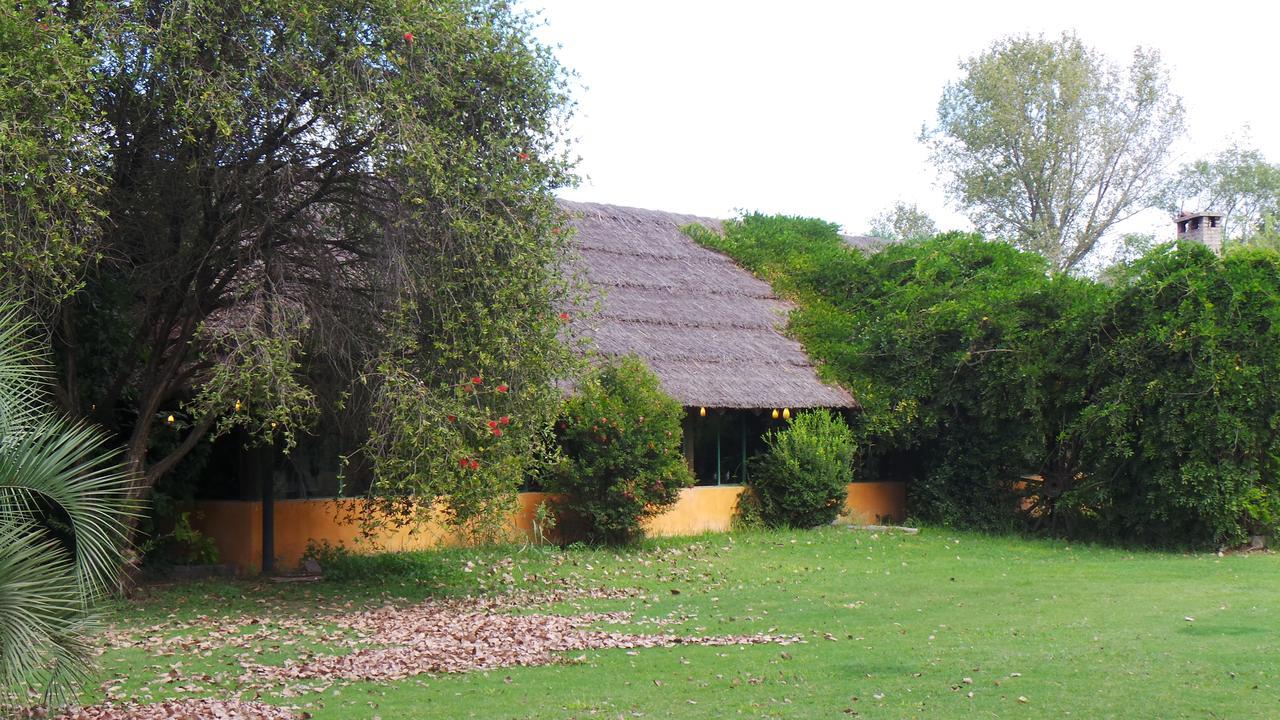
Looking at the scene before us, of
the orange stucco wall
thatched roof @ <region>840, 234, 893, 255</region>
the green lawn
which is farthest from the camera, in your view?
thatched roof @ <region>840, 234, 893, 255</region>

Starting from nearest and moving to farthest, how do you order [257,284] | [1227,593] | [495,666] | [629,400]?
[495,666] → [257,284] → [1227,593] → [629,400]

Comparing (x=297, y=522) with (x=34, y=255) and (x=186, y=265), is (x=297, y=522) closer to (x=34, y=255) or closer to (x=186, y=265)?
(x=186, y=265)

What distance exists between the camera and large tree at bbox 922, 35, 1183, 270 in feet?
112

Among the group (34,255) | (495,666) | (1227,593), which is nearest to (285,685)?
(495,666)

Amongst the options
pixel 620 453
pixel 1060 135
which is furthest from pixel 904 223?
pixel 620 453

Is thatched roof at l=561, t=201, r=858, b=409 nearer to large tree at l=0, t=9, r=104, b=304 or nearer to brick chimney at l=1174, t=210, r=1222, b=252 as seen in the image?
large tree at l=0, t=9, r=104, b=304

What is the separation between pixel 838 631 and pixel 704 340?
9.90 m

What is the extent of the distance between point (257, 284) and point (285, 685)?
4.51 metres

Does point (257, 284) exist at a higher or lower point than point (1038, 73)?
lower

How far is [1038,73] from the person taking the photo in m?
34.2

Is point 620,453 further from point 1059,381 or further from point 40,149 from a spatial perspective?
point 40,149

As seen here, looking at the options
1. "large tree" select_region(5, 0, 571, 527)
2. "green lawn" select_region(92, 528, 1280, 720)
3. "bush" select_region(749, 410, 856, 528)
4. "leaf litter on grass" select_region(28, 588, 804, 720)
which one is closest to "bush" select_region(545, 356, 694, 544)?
"green lawn" select_region(92, 528, 1280, 720)

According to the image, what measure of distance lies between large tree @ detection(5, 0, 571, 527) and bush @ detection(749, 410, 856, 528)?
7703 mm

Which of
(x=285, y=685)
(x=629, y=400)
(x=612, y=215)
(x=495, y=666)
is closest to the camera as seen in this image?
(x=285, y=685)
